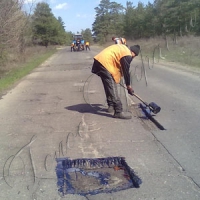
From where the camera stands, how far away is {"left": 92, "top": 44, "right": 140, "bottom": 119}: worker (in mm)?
6441

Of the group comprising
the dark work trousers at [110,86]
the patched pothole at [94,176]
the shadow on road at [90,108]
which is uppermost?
the dark work trousers at [110,86]

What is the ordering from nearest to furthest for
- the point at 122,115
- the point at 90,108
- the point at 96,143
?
the point at 96,143 → the point at 122,115 → the point at 90,108

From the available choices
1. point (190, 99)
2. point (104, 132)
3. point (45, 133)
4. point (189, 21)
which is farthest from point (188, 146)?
point (189, 21)

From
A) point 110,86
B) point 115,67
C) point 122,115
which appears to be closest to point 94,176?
point 122,115

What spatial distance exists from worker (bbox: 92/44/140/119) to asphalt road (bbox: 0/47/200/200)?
0.36 m

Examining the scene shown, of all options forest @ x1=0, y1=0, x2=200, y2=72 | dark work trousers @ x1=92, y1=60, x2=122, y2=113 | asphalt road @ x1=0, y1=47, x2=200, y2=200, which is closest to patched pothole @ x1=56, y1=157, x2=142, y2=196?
asphalt road @ x1=0, y1=47, x2=200, y2=200

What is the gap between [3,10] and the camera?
53.6 ft

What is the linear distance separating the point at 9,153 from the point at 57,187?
145 centimetres

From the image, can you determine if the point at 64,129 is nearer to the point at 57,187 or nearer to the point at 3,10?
the point at 57,187

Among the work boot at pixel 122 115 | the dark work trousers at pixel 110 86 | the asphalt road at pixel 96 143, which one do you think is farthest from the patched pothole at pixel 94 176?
the dark work trousers at pixel 110 86

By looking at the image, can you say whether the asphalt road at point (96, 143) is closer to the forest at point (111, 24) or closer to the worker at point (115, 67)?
the worker at point (115, 67)

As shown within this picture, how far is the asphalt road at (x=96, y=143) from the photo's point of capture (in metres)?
3.50

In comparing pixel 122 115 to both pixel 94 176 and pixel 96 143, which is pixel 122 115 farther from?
pixel 94 176

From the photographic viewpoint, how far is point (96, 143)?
5.06 metres
